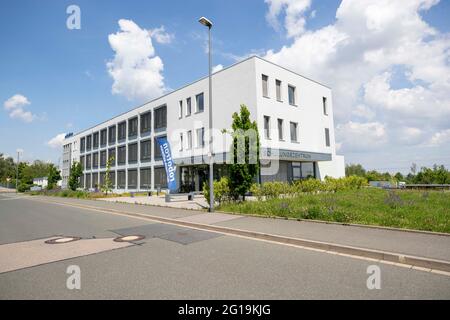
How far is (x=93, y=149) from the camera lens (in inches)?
1962

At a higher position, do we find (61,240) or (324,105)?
(324,105)

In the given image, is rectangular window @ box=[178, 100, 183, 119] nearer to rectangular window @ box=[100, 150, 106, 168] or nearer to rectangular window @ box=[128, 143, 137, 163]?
rectangular window @ box=[128, 143, 137, 163]

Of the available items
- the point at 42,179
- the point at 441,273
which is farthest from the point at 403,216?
the point at 42,179

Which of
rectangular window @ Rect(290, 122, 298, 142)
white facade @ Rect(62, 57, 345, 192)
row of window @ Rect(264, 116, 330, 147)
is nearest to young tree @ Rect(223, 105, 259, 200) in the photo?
white facade @ Rect(62, 57, 345, 192)

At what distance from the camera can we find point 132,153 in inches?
1506

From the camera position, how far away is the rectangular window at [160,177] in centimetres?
3163

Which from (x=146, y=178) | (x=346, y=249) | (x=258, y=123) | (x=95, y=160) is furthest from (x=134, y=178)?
(x=346, y=249)

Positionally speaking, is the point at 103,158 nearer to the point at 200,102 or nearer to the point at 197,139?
the point at 197,139

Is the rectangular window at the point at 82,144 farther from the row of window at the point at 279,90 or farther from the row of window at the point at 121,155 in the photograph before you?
the row of window at the point at 279,90

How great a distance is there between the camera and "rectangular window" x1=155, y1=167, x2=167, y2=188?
31630mm

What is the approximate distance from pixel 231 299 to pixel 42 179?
339 ft

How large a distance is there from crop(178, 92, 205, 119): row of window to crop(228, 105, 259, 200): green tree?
1371cm

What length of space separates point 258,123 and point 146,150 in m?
19.0
